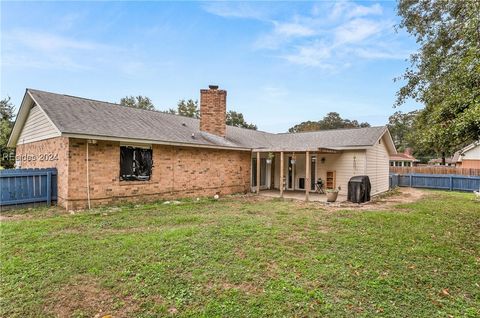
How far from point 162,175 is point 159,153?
0.87 metres

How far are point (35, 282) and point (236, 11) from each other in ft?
36.7

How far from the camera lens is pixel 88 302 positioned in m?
3.21

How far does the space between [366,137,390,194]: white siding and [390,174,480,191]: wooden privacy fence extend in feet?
12.2

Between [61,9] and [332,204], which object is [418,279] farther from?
[61,9]

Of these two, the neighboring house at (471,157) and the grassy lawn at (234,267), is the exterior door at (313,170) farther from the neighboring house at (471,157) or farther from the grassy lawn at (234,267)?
the neighboring house at (471,157)

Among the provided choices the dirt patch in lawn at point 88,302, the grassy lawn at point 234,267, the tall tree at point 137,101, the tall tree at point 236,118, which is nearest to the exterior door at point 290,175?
the grassy lawn at point 234,267

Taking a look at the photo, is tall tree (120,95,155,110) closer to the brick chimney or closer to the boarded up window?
the brick chimney

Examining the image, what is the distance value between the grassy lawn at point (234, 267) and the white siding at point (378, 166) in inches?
251

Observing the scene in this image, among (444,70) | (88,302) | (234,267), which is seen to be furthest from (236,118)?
(88,302)

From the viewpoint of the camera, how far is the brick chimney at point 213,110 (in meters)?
14.2

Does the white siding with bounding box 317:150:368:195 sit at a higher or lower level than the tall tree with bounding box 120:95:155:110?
lower

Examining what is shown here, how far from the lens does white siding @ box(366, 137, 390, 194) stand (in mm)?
13422

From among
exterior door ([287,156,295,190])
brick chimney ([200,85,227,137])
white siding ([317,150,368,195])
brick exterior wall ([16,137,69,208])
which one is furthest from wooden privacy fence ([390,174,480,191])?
brick exterior wall ([16,137,69,208])

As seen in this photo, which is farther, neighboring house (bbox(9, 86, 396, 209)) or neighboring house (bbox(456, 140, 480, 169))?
neighboring house (bbox(456, 140, 480, 169))
